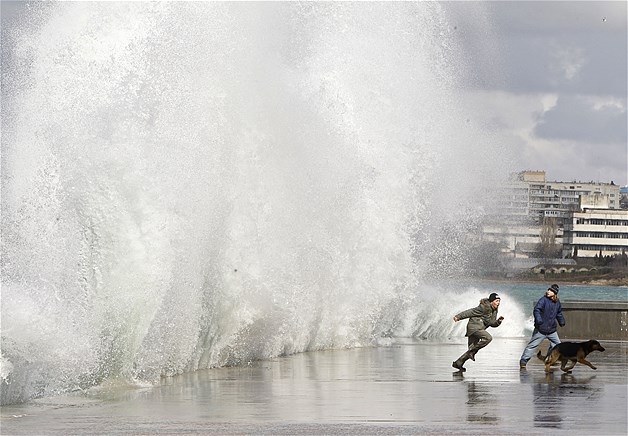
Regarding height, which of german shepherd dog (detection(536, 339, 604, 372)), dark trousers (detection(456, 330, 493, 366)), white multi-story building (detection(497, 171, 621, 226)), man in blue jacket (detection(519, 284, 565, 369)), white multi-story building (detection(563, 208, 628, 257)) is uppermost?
white multi-story building (detection(497, 171, 621, 226))

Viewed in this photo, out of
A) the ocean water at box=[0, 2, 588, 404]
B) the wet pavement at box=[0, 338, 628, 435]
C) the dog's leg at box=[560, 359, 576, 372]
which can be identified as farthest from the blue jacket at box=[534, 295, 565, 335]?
the ocean water at box=[0, 2, 588, 404]

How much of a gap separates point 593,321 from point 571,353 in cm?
1108

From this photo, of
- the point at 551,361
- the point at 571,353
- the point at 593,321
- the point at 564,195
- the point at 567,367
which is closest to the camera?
the point at 571,353

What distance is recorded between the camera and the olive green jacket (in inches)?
831

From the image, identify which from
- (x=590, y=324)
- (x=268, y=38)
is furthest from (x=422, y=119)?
(x=268, y=38)

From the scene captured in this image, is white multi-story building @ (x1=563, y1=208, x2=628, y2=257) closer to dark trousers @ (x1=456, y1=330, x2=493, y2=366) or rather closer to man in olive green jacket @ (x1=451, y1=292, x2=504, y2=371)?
man in olive green jacket @ (x1=451, y1=292, x2=504, y2=371)

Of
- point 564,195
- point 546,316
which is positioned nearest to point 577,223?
point 564,195

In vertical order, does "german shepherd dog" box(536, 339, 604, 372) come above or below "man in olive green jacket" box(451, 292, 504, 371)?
below

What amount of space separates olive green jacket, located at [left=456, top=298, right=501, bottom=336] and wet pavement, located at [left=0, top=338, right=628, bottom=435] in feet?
2.12

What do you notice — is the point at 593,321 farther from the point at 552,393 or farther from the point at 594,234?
the point at 594,234

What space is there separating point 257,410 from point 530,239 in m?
140

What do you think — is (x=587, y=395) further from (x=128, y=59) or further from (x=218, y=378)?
(x=128, y=59)

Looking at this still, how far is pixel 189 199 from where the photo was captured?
2041 cm

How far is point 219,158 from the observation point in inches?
866
